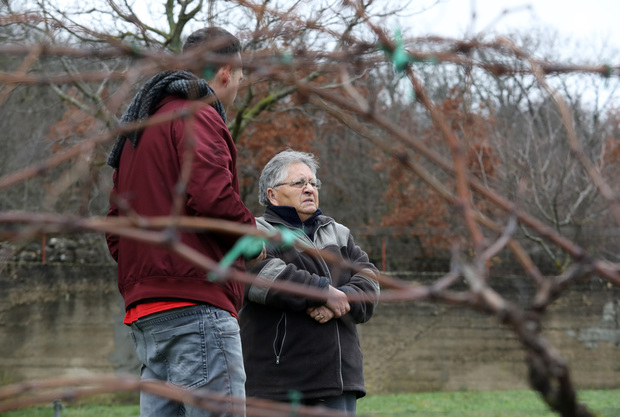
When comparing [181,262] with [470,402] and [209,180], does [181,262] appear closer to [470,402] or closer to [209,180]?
[209,180]

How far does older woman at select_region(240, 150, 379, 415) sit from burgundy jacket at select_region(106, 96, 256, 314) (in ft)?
1.94

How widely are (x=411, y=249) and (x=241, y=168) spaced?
3.95 metres

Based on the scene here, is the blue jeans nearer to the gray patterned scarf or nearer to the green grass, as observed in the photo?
the gray patterned scarf

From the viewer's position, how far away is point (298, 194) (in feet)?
11.9

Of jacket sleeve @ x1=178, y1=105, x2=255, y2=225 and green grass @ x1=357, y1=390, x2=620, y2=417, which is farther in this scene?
green grass @ x1=357, y1=390, x2=620, y2=417

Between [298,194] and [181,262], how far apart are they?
3.75ft

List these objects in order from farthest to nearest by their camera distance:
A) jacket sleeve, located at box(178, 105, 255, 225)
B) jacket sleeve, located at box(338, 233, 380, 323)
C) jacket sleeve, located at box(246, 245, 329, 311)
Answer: jacket sleeve, located at box(338, 233, 380, 323) → jacket sleeve, located at box(246, 245, 329, 311) → jacket sleeve, located at box(178, 105, 255, 225)

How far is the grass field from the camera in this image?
8.95 metres

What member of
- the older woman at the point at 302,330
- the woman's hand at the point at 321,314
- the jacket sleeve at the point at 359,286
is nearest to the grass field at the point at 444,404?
the jacket sleeve at the point at 359,286

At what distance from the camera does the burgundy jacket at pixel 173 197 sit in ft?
8.43

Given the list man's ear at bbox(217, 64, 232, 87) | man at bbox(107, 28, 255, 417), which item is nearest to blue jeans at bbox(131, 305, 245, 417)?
man at bbox(107, 28, 255, 417)

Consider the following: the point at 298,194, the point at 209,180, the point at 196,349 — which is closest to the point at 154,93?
the point at 209,180

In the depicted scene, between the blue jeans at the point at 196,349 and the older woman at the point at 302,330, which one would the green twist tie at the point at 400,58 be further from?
the older woman at the point at 302,330

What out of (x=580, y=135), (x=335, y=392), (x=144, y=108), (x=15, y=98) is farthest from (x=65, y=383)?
(x=580, y=135)
